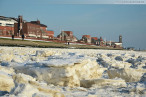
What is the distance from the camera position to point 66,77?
3.65m

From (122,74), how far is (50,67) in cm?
171

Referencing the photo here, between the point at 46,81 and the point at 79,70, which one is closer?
the point at 46,81

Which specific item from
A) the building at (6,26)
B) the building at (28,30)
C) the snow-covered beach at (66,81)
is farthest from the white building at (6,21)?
the snow-covered beach at (66,81)

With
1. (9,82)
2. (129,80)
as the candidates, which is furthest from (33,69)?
(129,80)

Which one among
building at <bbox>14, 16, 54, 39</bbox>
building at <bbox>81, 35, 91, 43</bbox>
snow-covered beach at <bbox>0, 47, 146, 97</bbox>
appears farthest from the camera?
building at <bbox>81, 35, 91, 43</bbox>

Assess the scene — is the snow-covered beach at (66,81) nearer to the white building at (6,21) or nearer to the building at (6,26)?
the building at (6,26)

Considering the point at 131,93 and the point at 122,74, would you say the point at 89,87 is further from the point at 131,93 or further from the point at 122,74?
the point at 122,74

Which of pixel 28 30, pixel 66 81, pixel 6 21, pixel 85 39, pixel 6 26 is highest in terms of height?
pixel 6 21

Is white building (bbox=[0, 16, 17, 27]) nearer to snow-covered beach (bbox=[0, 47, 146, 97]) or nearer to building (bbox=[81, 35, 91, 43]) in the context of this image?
building (bbox=[81, 35, 91, 43])

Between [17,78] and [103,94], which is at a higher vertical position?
[17,78]

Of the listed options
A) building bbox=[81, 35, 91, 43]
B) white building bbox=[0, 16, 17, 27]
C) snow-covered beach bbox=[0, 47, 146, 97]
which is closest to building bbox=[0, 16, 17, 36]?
white building bbox=[0, 16, 17, 27]

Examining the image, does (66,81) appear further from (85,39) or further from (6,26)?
(85,39)

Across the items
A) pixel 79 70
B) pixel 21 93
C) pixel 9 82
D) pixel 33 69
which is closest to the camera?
pixel 21 93

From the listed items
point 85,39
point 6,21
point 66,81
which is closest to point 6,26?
point 6,21
